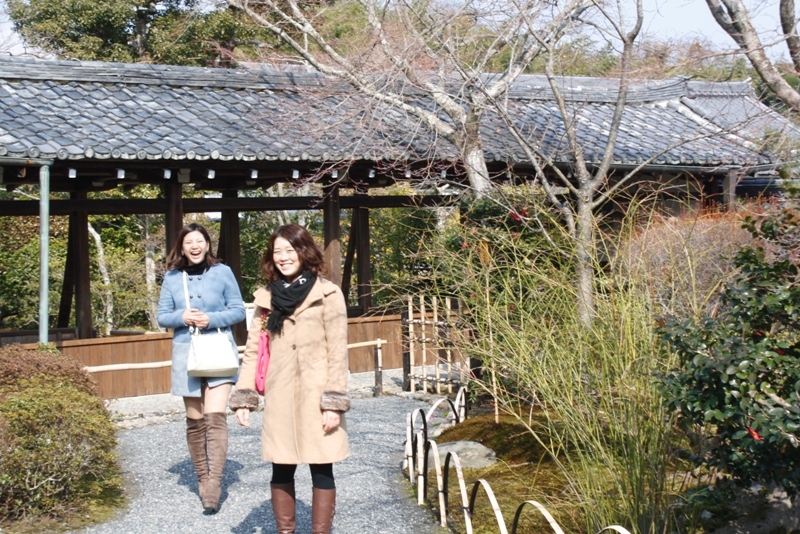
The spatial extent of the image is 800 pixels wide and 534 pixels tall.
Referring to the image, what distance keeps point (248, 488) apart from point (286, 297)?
193cm

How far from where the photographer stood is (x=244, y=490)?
508cm

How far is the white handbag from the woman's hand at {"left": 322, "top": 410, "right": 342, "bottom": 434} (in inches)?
45.8

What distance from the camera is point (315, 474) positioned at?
364 centimetres

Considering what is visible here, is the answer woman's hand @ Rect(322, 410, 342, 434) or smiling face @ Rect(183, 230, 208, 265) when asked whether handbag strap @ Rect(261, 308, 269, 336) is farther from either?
smiling face @ Rect(183, 230, 208, 265)

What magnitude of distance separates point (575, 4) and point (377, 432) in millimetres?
3751

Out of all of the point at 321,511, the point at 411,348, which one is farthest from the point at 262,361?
the point at 411,348

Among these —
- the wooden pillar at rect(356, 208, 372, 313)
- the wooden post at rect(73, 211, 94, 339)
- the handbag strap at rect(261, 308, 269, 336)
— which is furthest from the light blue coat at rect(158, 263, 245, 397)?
the wooden pillar at rect(356, 208, 372, 313)

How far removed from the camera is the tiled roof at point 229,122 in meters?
8.36

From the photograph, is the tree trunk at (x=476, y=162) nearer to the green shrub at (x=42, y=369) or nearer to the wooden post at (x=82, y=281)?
the green shrub at (x=42, y=369)

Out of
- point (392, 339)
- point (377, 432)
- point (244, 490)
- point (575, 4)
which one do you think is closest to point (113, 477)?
point (244, 490)

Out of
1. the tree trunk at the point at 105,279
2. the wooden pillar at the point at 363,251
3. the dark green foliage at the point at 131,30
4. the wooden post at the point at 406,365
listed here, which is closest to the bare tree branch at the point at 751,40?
the wooden post at the point at 406,365

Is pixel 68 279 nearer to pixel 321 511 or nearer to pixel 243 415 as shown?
pixel 243 415

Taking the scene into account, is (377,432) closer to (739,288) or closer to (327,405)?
(327,405)

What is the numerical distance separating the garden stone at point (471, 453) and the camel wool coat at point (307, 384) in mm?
1757
